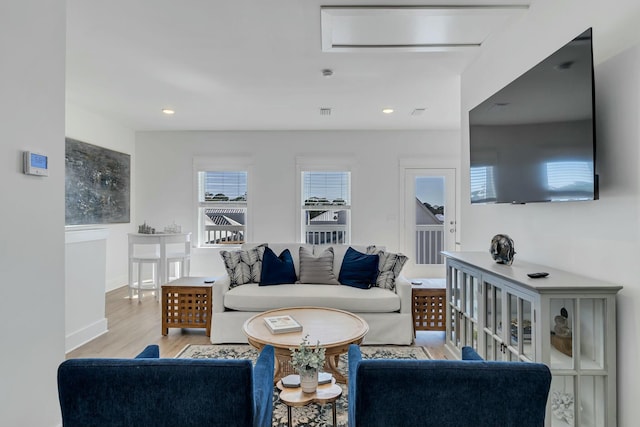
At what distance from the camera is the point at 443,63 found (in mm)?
3197

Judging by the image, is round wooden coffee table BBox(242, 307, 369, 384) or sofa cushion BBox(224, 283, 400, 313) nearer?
round wooden coffee table BBox(242, 307, 369, 384)

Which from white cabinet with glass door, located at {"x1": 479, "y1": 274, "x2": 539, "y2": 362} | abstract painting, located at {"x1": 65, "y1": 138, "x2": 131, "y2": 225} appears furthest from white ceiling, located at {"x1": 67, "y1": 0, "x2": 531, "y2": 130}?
white cabinet with glass door, located at {"x1": 479, "y1": 274, "x2": 539, "y2": 362}

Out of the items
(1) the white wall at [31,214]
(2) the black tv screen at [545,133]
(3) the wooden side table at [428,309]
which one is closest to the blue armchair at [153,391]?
(1) the white wall at [31,214]

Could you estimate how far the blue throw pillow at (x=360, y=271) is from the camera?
353cm

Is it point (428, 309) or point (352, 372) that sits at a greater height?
point (352, 372)

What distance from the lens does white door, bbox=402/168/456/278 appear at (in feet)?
19.2

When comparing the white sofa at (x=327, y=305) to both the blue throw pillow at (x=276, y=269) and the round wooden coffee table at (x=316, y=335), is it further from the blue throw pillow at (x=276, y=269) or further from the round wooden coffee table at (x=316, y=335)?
the round wooden coffee table at (x=316, y=335)

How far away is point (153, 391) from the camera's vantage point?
1.12m

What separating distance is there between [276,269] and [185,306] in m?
0.95

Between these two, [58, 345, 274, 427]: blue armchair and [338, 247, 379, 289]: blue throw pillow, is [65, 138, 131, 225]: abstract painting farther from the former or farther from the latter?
[58, 345, 274, 427]: blue armchair

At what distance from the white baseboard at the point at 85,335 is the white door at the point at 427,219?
427 cm

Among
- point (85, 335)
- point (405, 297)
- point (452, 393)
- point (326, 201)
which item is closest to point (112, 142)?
point (85, 335)

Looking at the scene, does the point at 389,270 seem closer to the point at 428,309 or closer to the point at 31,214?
the point at 428,309

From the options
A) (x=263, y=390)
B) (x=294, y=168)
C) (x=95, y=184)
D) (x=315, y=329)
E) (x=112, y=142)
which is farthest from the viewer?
(x=294, y=168)
